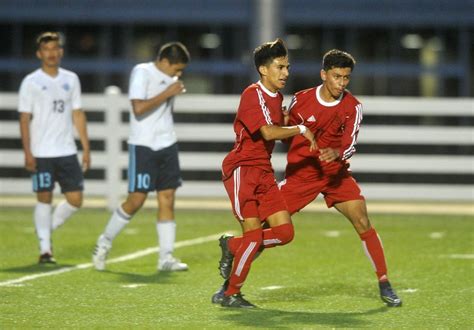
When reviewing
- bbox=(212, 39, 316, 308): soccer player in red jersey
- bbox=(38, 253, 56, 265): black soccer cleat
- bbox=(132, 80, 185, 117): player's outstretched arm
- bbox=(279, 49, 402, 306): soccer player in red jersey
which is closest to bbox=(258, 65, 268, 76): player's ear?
bbox=(212, 39, 316, 308): soccer player in red jersey

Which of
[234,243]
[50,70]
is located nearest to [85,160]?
[50,70]

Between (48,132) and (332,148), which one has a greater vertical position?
(332,148)

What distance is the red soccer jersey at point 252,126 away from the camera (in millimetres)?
8781

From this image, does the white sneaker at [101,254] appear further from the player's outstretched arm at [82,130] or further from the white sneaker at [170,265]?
the player's outstretched arm at [82,130]

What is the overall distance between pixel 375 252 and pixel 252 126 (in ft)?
4.25

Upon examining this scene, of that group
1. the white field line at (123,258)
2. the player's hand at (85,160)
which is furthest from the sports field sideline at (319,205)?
the player's hand at (85,160)

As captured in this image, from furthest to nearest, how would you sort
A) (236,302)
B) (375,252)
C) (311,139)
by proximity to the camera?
1. (375,252)
2. (236,302)
3. (311,139)

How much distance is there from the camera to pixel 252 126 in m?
8.75

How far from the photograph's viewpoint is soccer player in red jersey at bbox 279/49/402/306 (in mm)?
9008

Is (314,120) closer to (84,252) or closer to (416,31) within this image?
(84,252)

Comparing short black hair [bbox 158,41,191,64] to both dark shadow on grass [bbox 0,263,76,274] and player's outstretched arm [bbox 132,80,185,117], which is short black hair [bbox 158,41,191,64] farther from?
dark shadow on grass [bbox 0,263,76,274]

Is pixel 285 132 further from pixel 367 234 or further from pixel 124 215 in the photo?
pixel 124 215

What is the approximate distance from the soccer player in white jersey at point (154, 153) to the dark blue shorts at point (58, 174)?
696 mm

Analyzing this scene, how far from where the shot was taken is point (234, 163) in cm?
895
